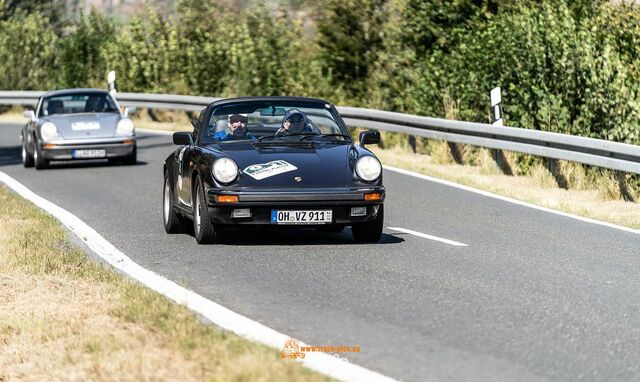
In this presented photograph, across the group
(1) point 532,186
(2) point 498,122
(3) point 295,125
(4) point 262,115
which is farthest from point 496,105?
(4) point 262,115

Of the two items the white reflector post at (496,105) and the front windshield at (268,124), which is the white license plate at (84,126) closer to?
the white reflector post at (496,105)

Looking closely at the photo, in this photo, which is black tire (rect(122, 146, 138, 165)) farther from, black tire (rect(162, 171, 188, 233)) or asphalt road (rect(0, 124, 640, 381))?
black tire (rect(162, 171, 188, 233))

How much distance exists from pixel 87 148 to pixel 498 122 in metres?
6.75

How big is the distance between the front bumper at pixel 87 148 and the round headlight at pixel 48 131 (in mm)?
162

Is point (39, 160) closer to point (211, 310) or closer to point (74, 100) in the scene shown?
point (74, 100)

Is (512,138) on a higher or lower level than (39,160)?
higher

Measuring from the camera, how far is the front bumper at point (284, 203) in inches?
428

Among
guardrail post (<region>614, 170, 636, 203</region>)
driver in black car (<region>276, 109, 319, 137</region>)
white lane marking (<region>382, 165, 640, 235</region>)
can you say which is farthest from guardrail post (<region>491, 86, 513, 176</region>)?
driver in black car (<region>276, 109, 319, 137</region>)

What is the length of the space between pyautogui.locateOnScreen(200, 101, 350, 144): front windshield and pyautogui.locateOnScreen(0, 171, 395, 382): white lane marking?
4.94ft

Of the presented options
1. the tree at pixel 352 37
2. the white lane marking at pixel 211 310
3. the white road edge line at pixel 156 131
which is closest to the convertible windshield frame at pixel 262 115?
the white lane marking at pixel 211 310

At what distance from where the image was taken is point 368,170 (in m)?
11.2

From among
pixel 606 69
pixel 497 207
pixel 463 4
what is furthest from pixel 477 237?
pixel 463 4

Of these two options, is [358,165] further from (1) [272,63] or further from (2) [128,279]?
(1) [272,63]

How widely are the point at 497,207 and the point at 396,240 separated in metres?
3.51
